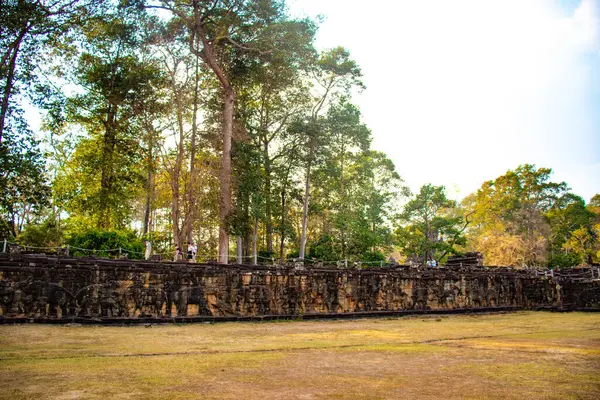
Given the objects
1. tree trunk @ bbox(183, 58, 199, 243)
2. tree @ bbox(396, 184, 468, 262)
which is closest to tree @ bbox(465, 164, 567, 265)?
tree @ bbox(396, 184, 468, 262)

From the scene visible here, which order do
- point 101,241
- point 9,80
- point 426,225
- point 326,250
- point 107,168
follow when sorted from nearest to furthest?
point 9,80 → point 101,241 → point 107,168 → point 326,250 → point 426,225

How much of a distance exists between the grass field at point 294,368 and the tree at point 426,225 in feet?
82.9

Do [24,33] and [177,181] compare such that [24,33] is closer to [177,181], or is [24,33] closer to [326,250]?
[177,181]

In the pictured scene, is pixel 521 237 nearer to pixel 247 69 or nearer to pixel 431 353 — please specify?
pixel 247 69

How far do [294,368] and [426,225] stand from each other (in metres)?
29.3

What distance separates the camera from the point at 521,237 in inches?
1720

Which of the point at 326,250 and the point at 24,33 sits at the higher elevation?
the point at 24,33

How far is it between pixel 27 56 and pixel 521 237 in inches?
1687

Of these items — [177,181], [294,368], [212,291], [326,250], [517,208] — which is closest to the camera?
[294,368]

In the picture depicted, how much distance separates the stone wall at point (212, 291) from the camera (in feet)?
30.0

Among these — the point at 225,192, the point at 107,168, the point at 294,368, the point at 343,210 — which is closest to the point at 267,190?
the point at 343,210

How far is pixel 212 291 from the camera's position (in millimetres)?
11148

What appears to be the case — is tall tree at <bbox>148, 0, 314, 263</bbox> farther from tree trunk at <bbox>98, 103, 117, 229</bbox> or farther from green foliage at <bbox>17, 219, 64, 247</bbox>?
green foliage at <bbox>17, 219, 64, 247</bbox>

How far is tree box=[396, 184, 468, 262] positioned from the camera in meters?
31.4
